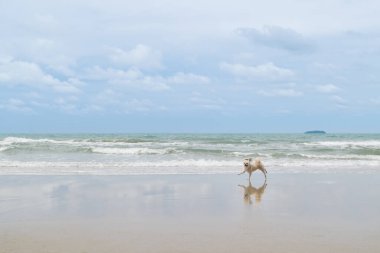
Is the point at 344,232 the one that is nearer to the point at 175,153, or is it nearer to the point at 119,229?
the point at 119,229

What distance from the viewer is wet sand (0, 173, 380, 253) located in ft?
18.2

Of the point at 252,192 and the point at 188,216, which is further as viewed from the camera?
the point at 252,192

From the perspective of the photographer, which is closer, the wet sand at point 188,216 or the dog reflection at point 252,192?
the wet sand at point 188,216

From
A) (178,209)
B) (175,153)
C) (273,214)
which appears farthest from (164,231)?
(175,153)

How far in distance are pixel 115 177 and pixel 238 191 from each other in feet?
13.4

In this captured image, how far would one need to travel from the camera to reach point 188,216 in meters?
7.21

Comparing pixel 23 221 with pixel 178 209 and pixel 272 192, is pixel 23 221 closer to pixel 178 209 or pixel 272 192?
pixel 178 209

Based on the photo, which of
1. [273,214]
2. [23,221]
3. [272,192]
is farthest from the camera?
[272,192]

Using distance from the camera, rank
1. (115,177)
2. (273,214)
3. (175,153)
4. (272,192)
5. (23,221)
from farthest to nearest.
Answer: (175,153)
(115,177)
(272,192)
(273,214)
(23,221)

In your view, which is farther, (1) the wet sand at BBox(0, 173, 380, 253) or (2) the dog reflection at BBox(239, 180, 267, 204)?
(2) the dog reflection at BBox(239, 180, 267, 204)

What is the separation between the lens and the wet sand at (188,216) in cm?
556

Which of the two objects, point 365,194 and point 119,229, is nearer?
point 119,229

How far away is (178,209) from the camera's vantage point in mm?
7812

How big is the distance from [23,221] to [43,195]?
2.49m
